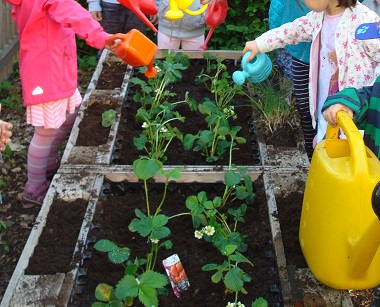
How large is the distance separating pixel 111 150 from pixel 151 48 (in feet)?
1.90

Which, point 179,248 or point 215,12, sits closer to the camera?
point 179,248

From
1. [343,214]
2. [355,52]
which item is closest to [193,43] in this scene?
[355,52]

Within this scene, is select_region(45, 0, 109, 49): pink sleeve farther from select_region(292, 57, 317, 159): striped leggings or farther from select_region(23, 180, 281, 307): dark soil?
select_region(292, 57, 317, 159): striped leggings

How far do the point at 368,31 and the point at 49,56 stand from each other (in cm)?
139

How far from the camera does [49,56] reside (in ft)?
8.41

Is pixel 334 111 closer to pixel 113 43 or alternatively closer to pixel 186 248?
pixel 186 248

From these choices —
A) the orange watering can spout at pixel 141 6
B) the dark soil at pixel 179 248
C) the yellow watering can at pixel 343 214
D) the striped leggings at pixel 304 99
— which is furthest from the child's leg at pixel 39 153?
the yellow watering can at pixel 343 214

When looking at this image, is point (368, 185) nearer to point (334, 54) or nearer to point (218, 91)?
point (334, 54)

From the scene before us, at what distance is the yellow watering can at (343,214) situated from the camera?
164 cm

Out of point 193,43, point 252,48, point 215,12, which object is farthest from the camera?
point 193,43

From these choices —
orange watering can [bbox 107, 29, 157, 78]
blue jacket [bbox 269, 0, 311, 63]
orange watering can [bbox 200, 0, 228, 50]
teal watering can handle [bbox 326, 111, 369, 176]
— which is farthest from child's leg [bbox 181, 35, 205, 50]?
teal watering can handle [bbox 326, 111, 369, 176]

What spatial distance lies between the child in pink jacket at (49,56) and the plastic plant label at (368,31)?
1017 millimetres

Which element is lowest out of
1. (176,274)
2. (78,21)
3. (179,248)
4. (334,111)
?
(179,248)

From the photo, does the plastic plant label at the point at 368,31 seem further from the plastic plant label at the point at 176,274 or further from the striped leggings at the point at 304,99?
the plastic plant label at the point at 176,274
